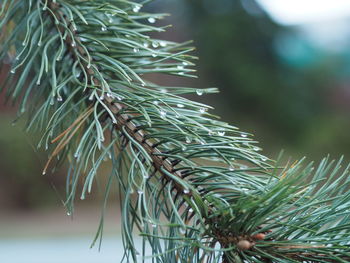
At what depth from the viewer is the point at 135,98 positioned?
573 millimetres

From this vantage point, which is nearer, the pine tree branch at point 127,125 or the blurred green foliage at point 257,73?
the pine tree branch at point 127,125

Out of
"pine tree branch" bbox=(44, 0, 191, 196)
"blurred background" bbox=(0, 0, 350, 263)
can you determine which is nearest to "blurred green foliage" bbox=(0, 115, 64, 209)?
"blurred background" bbox=(0, 0, 350, 263)

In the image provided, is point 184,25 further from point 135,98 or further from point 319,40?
point 135,98

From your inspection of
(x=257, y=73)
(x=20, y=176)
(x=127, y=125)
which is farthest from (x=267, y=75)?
(x=127, y=125)

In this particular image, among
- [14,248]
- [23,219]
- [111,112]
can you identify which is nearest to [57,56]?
[111,112]

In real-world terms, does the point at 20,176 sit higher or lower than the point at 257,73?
lower

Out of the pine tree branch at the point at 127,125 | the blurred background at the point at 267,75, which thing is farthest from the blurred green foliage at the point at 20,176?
the pine tree branch at the point at 127,125

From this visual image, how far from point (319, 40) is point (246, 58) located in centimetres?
197

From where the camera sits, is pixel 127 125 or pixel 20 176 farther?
pixel 20 176

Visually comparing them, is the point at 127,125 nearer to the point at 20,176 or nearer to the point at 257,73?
the point at 20,176

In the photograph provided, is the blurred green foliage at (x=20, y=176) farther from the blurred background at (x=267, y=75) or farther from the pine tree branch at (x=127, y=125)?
the pine tree branch at (x=127, y=125)

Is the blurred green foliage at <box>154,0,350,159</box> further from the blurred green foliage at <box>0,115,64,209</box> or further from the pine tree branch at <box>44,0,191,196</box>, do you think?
the pine tree branch at <box>44,0,191,196</box>

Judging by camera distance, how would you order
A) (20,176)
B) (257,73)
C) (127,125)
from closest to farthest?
(127,125) < (20,176) < (257,73)

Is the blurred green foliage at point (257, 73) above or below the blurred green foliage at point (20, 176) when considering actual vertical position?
above
